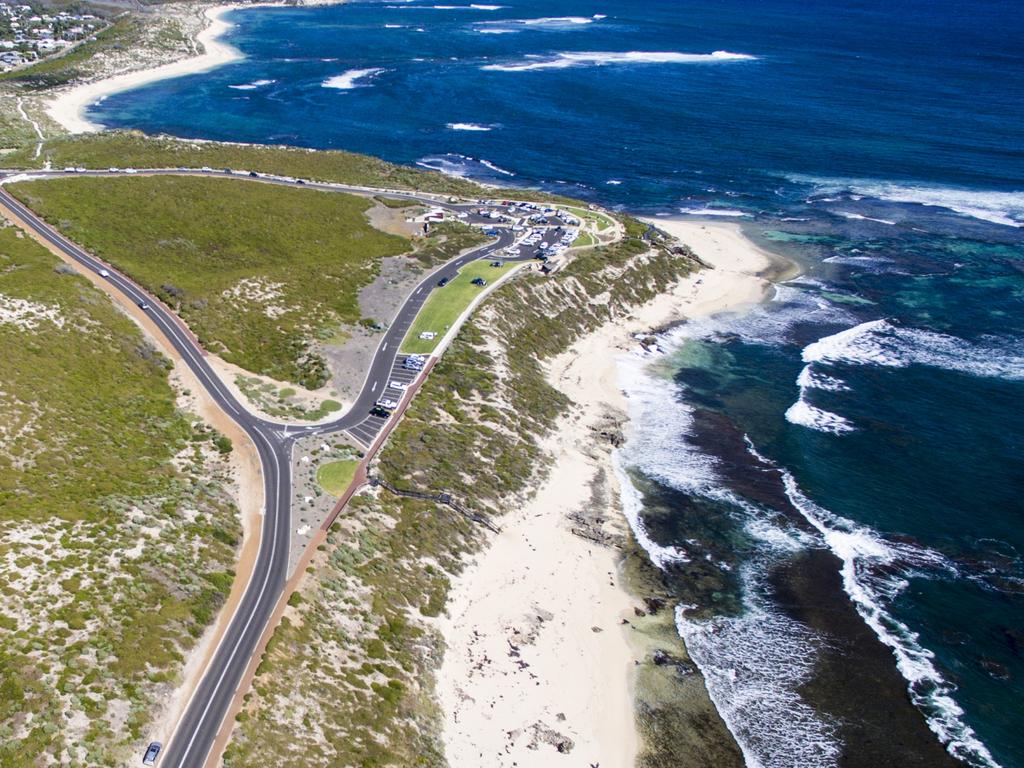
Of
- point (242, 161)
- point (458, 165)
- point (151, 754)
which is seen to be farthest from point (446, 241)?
point (151, 754)

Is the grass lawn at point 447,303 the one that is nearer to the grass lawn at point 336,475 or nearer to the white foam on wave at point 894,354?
the grass lawn at point 336,475

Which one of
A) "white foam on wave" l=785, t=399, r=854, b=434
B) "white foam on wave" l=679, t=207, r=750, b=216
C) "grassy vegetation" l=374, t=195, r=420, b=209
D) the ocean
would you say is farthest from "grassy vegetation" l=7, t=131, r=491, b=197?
"white foam on wave" l=785, t=399, r=854, b=434

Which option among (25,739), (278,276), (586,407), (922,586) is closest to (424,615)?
(25,739)

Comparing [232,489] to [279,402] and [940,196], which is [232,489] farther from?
[940,196]

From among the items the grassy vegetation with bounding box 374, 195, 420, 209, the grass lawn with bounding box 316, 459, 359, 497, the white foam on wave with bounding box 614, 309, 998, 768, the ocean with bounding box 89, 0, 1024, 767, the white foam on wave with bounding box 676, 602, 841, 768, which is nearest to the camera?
the white foam on wave with bounding box 676, 602, 841, 768

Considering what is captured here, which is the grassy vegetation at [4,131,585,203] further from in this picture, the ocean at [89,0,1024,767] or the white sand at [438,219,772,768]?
the white sand at [438,219,772,768]

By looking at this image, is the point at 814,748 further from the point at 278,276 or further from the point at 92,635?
the point at 278,276

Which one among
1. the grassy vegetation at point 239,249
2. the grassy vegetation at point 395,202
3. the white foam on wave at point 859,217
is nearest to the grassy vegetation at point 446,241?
the grassy vegetation at point 239,249
